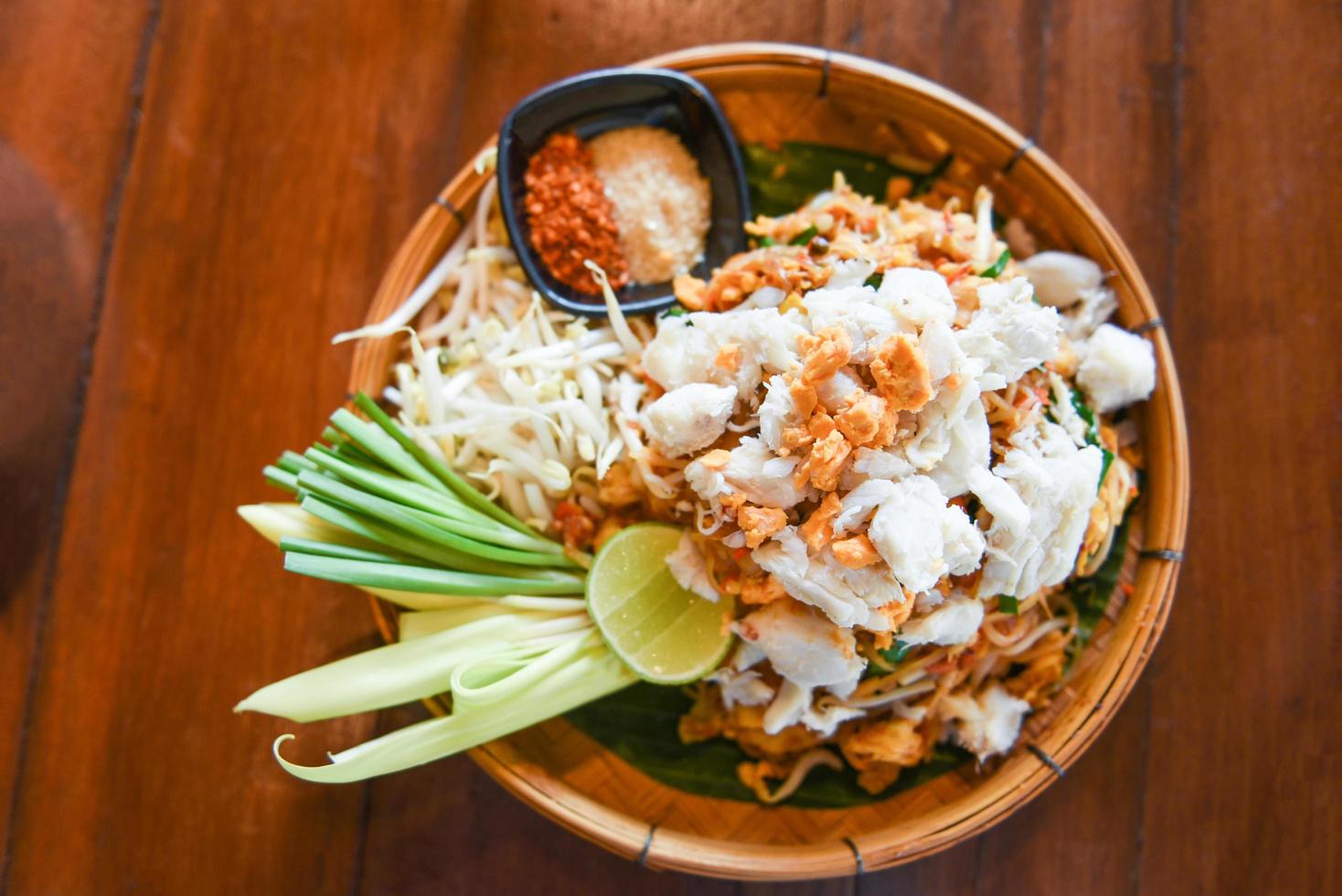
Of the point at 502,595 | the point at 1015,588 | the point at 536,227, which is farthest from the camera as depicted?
the point at 536,227

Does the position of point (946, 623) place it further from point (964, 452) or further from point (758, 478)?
point (758, 478)

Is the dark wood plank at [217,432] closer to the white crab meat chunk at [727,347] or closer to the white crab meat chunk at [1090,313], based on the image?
the white crab meat chunk at [727,347]

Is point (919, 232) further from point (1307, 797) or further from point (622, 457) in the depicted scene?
point (1307, 797)

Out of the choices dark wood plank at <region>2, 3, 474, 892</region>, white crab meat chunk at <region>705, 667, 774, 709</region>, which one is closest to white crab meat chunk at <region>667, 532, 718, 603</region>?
white crab meat chunk at <region>705, 667, 774, 709</region>

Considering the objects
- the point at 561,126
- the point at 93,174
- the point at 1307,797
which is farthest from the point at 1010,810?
the point at 93,174

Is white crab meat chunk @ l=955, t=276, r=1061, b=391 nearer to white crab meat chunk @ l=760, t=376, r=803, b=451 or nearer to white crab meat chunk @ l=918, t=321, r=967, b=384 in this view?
white crab meat chunk @ l=918, t=321, r=967, b=384

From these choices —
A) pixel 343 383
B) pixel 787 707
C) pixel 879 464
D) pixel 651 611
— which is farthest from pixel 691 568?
pixel 343 383
